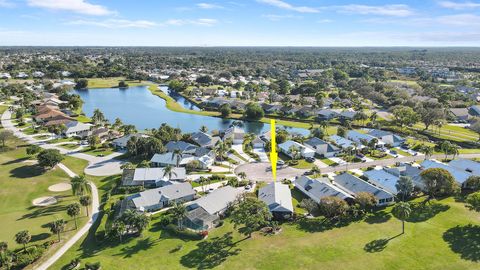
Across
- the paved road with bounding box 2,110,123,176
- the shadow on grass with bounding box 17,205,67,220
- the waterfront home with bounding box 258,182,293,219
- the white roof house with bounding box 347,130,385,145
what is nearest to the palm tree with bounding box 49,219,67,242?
the shadow on grass with bounding box 17,205,67,220

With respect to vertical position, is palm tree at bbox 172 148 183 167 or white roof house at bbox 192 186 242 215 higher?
palm tree at bbox 172 148 183 167

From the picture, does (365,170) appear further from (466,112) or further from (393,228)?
(466,112)

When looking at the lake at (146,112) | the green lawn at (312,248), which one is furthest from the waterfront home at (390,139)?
the green lawn at (312,248)

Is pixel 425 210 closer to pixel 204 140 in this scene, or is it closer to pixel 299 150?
pixel 299 150

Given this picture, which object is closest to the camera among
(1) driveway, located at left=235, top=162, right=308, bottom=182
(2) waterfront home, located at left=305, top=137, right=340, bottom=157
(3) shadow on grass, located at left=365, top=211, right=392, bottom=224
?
(3) shadow on grass, located at left=365, top=211, right=392, bottom=224

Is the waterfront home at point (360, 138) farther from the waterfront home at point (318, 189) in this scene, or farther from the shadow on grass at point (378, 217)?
the shadow on grass at point (378, 217)

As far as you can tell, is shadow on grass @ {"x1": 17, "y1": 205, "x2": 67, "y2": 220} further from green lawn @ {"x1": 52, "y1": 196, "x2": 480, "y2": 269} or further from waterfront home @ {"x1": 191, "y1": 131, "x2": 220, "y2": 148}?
waterfront home @ {"x1": 191, "y1": 131, "x2": 220, "y2": 148}

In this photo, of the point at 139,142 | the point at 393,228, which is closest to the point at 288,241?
the point at 393,228
